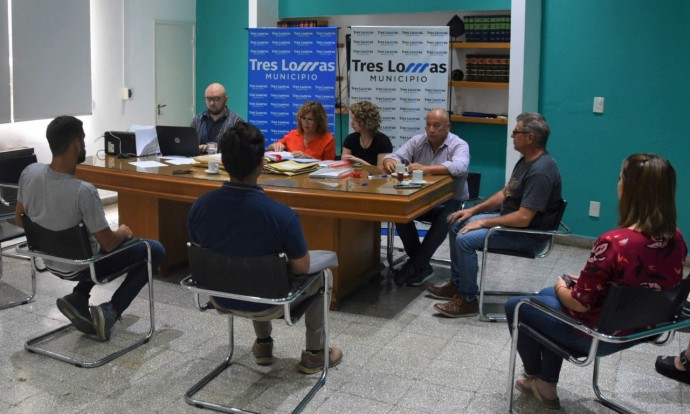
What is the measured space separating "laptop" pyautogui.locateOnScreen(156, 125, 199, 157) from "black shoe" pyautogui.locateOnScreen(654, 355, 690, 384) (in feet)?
10.8

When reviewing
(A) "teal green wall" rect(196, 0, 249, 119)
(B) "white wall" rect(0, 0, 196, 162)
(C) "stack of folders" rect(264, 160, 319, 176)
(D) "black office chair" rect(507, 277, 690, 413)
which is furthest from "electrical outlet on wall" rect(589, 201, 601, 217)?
(B) "white wall" rect(0, 0, 196, 162)

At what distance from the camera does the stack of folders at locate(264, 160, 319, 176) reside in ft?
15.0

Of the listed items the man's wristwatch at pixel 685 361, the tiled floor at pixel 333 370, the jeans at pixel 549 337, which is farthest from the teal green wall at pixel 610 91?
the jeans at pixel 549 337

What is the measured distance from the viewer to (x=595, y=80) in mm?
5883

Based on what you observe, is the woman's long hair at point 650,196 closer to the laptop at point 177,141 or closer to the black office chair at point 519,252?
the black office chair at point 519,252

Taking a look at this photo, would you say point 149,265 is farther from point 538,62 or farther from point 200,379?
point 538,62

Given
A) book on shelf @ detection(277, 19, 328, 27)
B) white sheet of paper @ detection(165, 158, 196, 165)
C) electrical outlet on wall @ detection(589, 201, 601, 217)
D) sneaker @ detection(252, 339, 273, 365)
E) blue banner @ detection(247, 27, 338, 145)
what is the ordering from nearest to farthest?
1. sneaker @ detection(252, 339, 273, 365)
2. white sheet of paper @ detection(165, 158, 196, 165)
3. electrical outlet on wall @ detection(589, 201, 601, 217)
4. blue banner @ detection(247, 27, 338, 145)
5. book on shelf @ detection(277, 19, 328, 27)

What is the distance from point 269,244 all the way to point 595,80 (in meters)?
3.87

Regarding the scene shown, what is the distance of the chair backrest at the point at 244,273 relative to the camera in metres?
2.89

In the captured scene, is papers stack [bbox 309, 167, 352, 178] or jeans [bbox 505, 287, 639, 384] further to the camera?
papers stack [bbox 309, 167, 352, 178]

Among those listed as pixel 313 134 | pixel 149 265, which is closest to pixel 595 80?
pixel 313 134

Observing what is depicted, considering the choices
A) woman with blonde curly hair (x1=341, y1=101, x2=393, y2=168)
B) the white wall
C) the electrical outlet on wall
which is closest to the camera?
woman with blonde curly hair (x1=341, y1=101, x2=393, y2=168)

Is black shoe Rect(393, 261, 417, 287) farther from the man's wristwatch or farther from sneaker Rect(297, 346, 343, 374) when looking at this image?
the man's wristwatch

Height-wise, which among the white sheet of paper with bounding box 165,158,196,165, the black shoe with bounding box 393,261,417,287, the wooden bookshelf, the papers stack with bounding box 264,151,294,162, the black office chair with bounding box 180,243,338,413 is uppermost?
the wooden bookshelf
